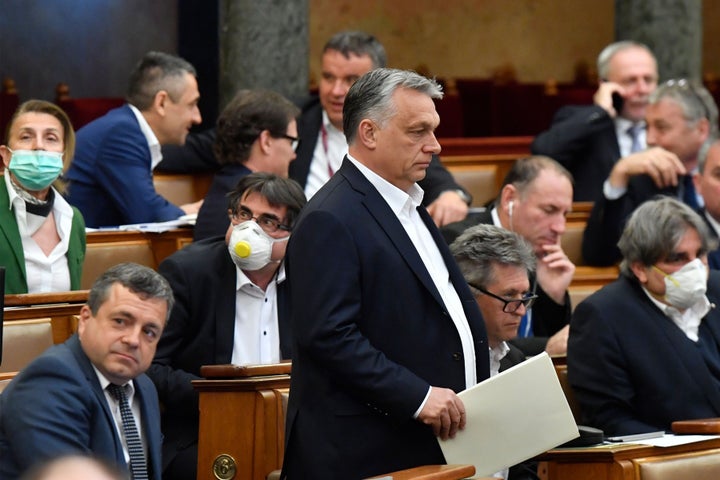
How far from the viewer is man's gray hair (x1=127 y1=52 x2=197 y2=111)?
5.59 metres

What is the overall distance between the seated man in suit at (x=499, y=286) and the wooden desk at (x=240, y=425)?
1.82ft

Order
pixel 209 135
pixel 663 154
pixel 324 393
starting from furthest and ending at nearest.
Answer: pixel 209 135 < pixel 663 154 < pixel 324 393

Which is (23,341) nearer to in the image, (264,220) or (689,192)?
(264,220)

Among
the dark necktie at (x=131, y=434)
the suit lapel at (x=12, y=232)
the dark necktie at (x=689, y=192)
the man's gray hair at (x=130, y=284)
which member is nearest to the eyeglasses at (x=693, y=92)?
the dark necktie at (x=689, y=192)

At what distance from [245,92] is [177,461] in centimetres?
173

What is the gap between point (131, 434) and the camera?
10.7 feet

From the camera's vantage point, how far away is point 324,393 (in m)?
3.08

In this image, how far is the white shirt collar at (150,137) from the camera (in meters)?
5.49

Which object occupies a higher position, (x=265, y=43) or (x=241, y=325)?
(x=265, y=43)

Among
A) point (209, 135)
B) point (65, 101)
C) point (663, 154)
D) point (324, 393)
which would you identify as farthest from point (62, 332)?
point (65, 101)

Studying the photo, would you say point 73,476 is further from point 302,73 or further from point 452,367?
point 302,73

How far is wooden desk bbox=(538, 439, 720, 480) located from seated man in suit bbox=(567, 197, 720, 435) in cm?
49

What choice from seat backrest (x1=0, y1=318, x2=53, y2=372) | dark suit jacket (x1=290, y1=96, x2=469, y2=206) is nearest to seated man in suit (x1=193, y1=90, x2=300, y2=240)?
dark suit jacket (x1=290, y1=96, x2=469, y2=206)

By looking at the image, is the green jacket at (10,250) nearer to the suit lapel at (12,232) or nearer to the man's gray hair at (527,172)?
the suit lapel at (12,232)
